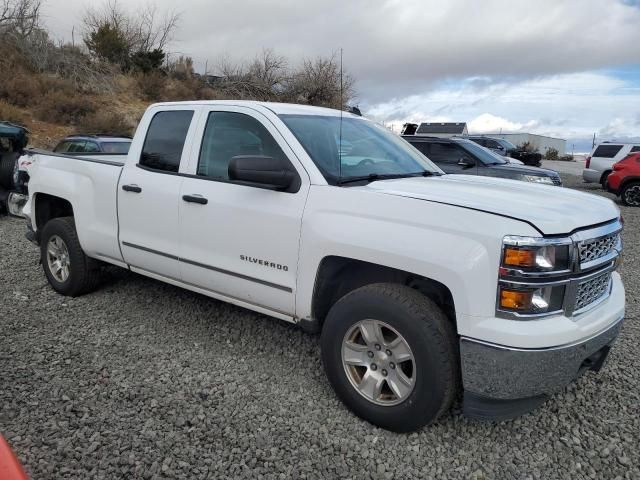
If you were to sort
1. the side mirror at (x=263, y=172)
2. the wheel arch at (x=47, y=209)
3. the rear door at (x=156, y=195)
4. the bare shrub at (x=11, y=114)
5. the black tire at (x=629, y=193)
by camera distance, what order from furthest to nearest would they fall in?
the bare shrub at (x=11, y=114)
the black tire at (x=629, y=193)
the wheel arch at (x=47, y=209)
the rear door at (x=156, y=195)
the side mirror at (x=263, y=172)

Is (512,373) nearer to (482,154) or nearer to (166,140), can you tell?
(166,140)

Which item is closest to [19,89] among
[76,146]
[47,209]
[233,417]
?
[76,146]

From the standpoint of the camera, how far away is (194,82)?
31.4 m

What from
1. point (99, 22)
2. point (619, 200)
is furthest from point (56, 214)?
point (99, 22)

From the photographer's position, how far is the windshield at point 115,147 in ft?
34.1

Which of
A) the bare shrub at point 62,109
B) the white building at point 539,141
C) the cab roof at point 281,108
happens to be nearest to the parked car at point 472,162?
the cab roof at point 281,108

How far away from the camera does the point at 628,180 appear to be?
14.5 meters

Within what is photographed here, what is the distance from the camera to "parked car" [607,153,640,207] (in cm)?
1438

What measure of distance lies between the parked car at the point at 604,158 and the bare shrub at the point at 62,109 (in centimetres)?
2017

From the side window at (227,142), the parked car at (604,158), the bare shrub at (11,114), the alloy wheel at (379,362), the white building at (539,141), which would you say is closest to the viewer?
the alloy wheel at (379,362)

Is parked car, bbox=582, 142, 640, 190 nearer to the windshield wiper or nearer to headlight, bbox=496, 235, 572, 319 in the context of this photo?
the windshield wiper

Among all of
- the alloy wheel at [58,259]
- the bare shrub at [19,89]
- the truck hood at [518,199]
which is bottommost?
the alloy wheel at [58,259]

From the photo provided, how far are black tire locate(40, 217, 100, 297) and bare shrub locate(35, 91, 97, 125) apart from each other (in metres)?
19.6

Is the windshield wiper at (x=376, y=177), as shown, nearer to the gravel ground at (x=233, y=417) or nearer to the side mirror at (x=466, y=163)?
the gravel ground at (x=233, y=417)
